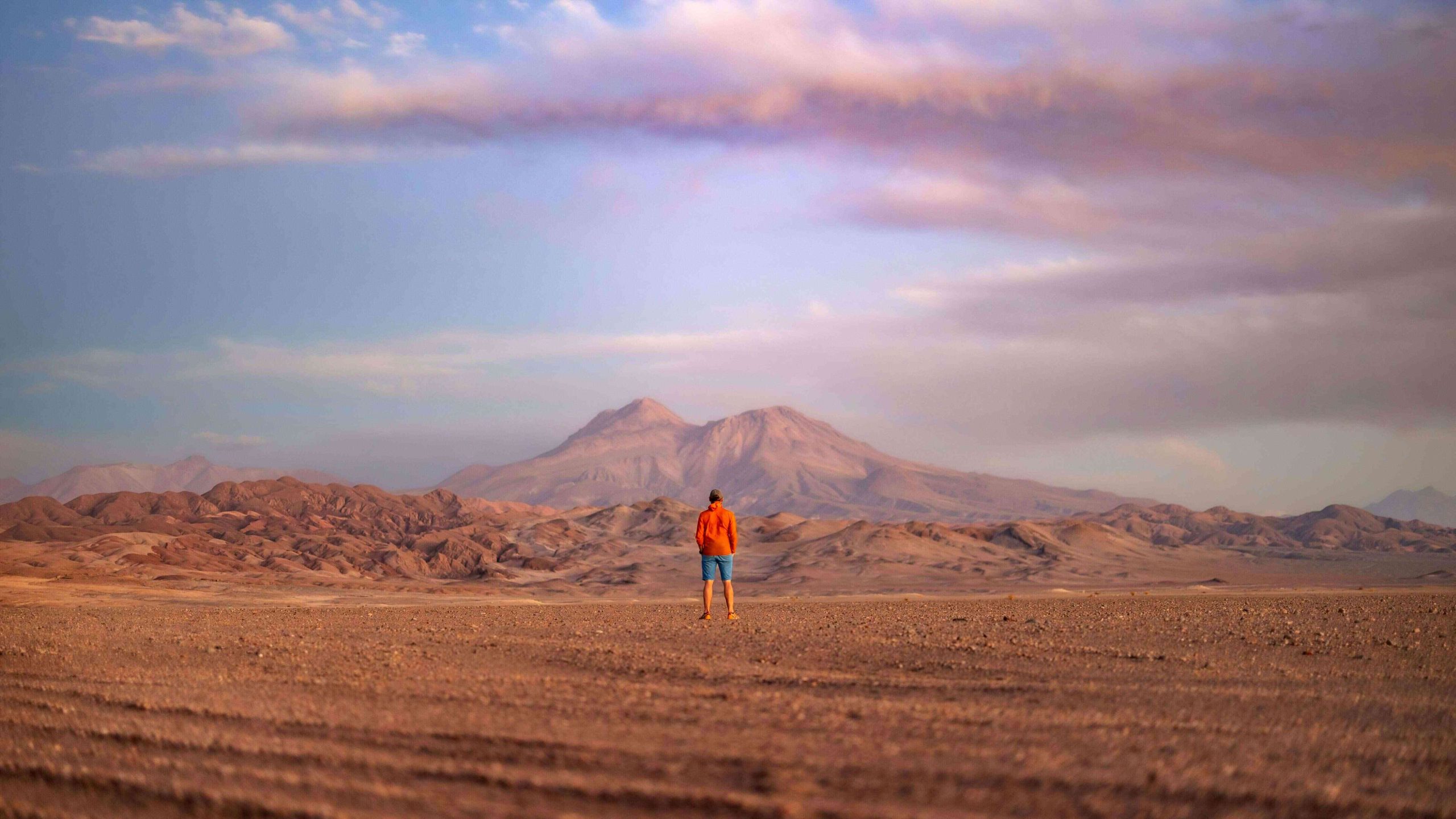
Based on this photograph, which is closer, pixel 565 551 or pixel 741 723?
pixel 741 723

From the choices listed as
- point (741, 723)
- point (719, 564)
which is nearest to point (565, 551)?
point (719, 564)

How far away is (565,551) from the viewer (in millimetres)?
60125

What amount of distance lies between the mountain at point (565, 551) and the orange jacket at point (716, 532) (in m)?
22.7

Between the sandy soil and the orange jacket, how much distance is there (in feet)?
8.99

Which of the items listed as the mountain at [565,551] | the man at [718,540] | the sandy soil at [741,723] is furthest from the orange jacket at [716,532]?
the mountain at [565,551]

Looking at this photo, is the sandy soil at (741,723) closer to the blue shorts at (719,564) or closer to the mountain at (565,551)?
the blue shorts at (719,564)

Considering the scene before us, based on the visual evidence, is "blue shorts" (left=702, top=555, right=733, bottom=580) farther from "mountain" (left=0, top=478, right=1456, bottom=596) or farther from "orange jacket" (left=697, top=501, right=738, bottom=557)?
"mountain" (left=0, top=478, right=1456, bottom=596)

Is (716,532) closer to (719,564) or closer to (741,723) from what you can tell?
(719,564)

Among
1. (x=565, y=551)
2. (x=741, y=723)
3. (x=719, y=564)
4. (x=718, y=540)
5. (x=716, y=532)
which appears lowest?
(x=565, y=551)

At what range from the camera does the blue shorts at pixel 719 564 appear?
50.2 ft

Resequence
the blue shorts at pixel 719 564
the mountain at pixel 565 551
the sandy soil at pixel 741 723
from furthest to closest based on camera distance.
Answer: the mountain at pixel 565 551 → the blue shorts at pixel 719 564 → the sandy soil at pixel 741 723

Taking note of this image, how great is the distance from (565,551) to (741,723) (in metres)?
54.7

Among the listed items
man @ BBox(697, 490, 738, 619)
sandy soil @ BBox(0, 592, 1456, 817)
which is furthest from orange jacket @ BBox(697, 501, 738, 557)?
sandy soil @ BBox(0, 592, 1456, 817)

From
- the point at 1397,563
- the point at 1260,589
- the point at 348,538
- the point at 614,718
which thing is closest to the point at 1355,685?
the point at 614,718
